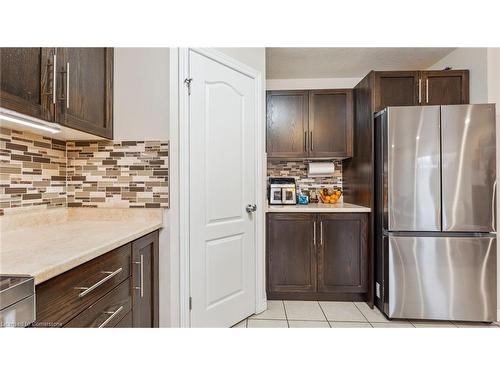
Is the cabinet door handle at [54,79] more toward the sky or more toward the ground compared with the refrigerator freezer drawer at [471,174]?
more toward the sky

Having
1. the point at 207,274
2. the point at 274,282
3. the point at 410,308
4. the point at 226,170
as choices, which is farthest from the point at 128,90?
the point at 410,308

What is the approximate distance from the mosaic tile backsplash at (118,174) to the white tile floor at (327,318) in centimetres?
120

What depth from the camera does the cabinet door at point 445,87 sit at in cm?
245

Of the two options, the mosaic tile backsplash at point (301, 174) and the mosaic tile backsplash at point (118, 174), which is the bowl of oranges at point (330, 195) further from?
the mosaic tile backsplash at point (118, 174)

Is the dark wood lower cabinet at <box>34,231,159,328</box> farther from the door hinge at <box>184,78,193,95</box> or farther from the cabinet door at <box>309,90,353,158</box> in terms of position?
the cabinet door at <box>309,90,353,158</box>

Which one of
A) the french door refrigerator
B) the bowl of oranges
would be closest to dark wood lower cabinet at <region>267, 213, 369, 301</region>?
the french door refrigerator

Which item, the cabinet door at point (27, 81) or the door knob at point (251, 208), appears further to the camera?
the door knob at point (251, 208)

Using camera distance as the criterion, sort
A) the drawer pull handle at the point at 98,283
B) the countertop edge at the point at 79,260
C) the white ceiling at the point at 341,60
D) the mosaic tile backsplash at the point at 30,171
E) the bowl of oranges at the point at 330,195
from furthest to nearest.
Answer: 1. the bowl of oranges at the point at 330,195
2. the white ceiling at the point at 341,60
3. the mosaic tile backsplash at the point at 30,171
4. the drawer pull handle at the point at 98,283
5. the countertop edge at the point at 79,260

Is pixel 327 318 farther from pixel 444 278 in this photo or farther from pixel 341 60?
pixel 341 60

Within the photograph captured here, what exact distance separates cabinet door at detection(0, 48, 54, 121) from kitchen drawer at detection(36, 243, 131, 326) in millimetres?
636

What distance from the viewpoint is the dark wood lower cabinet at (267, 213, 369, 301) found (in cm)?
259

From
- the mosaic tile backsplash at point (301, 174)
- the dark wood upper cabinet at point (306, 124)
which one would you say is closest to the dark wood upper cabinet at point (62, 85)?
the dark wood upper cabinet at point (306, 124)

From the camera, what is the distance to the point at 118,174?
1742mm

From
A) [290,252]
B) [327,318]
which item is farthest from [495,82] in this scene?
[327,318]
